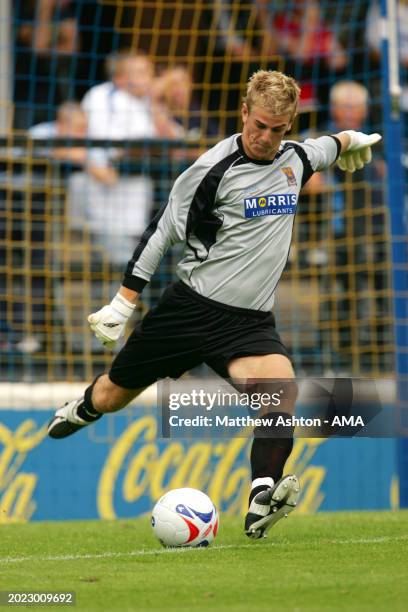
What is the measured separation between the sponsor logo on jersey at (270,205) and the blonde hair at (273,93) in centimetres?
46

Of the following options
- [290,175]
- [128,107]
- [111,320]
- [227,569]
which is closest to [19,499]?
[128,107]

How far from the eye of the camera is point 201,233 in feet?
21.5

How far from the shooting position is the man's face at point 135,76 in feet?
37.7

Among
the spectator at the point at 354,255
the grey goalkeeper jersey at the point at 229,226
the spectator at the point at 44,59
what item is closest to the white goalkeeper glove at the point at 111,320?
the grey goalkeeper jersey at the point at 229,226

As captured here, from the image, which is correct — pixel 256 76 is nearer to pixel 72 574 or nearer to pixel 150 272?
pixel 150 272

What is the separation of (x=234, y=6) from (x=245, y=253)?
6.40m

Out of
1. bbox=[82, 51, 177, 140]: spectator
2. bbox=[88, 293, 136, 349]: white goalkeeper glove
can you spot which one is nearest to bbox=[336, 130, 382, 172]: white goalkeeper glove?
bbox=[88, 293, 136, 349]: white goalkeeper glove

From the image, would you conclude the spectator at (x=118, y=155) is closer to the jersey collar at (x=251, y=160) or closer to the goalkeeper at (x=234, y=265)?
the goalkeeper at (x=234, y=265)

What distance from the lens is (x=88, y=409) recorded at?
279 inches

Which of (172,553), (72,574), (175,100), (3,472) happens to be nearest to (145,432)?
(3,472)

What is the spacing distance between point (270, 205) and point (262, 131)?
1.38ft

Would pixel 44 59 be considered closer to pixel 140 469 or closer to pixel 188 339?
pixel 140 469

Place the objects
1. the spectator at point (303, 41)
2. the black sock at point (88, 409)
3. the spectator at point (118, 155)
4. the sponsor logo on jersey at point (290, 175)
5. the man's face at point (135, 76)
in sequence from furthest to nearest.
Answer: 1. the spectator at point (303, 41)
2. the man's face at point (135, 76)
3. the spectator at point (118, 155)
4. the black sock at point (88, 409)
5. the sponsor logo on jersey at point (290, 175)

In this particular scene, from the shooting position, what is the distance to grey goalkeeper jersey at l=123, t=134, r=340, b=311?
6.40m
